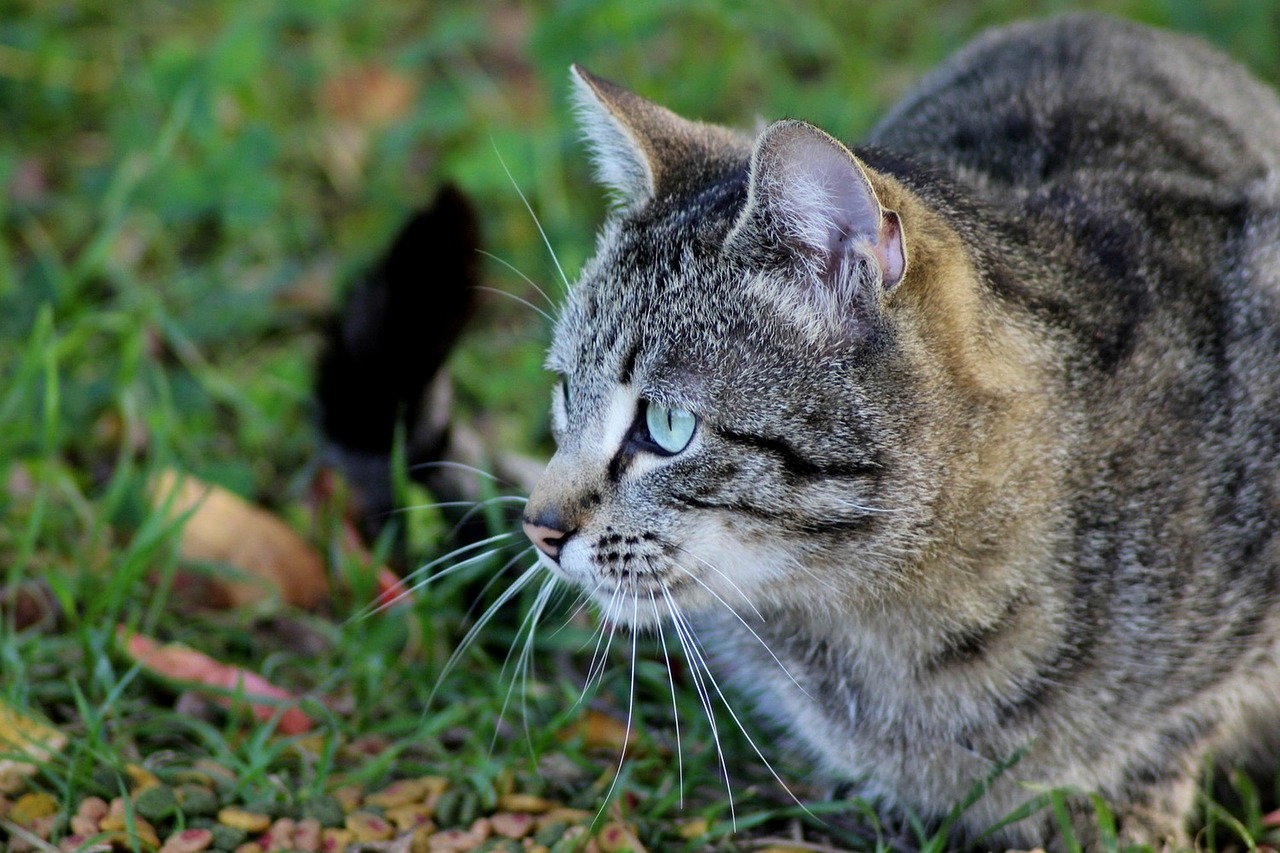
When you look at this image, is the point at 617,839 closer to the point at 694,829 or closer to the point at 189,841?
the point at 694,829

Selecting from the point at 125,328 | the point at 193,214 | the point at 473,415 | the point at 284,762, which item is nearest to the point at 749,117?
the point at 473,415

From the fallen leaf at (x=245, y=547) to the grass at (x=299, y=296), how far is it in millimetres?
60

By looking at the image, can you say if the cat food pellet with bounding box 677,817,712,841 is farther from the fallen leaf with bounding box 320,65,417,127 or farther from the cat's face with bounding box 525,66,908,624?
the fallen leaf with bounding box 320,65,417,127

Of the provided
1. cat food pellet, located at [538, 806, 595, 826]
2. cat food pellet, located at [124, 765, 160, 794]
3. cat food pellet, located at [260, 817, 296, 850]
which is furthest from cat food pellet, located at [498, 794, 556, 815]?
cat food pellet, located at [124, 765, 160, 794]

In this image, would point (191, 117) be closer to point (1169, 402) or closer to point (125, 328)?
point (125, 328)

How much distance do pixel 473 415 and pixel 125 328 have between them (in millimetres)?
842

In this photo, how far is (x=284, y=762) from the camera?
2.29m

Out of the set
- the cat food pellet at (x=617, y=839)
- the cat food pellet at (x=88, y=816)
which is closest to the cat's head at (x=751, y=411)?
the cat food pellet at (x=617, y=839)

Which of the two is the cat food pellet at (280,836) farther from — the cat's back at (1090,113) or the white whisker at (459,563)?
the cat's back at (1090,113)

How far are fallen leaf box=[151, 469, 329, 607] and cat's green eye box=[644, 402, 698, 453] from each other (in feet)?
3.63

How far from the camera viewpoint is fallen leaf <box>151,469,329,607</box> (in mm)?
2699

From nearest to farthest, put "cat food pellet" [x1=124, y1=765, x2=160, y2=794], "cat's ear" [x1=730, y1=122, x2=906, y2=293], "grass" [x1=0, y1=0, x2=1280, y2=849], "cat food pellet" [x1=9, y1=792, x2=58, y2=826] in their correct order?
"cat's ear" [x1=730, y1=122, x2=906, y2=293] < "cat food pellet" [x1=9, y1=792, x2=58, y2=826] < "cat food pellet" [x1=124, y1=765, x2=160, y2=794] < "grass" [x1=0, y1=0, x2=1280, y2=849]

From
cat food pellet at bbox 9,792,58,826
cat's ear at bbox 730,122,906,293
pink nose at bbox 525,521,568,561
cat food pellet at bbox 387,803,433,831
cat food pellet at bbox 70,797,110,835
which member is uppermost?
cat's ear at bbox 730,122,906,293

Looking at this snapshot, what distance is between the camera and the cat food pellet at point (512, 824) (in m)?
2.12
